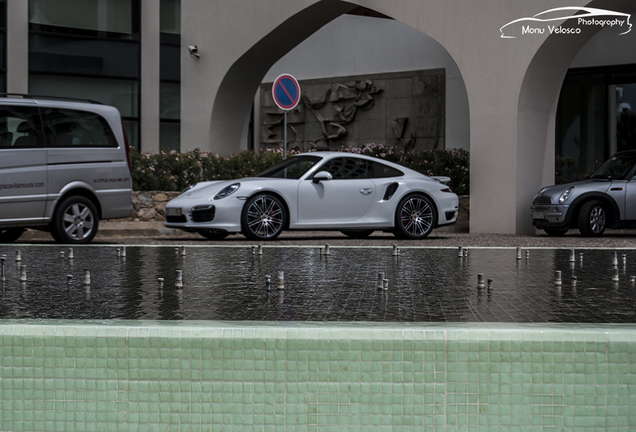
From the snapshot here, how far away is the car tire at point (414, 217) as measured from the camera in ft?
38.7

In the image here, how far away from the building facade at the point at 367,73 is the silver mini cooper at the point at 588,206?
2.19 ft

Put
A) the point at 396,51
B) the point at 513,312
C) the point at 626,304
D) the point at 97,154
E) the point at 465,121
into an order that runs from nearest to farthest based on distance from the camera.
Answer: the point at 513,312 → the point at 626,304 → the point at 97,154 → the point at 465,121 → the point at 396,51

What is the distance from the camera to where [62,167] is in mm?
10375

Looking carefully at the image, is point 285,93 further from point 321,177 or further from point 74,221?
point 74,221

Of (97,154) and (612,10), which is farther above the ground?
(612,10)

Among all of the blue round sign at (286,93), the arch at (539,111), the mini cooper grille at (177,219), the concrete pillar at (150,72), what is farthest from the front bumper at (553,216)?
the concrete pillar at (150,72)

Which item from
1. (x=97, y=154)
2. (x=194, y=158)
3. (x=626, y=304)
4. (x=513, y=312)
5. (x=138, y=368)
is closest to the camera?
(x=138, y=368)

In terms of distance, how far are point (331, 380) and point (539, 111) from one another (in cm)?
1132

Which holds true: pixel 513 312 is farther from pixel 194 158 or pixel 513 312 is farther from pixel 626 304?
pixel 194 158

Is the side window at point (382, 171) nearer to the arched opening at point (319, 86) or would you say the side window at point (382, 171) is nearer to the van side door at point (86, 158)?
the van side door at point (86, 158)

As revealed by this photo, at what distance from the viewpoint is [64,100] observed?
10.8 metres

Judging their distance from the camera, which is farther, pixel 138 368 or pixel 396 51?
pixel 396 51

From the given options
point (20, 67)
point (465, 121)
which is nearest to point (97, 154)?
point (20, 67)

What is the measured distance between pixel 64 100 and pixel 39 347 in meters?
8.55
